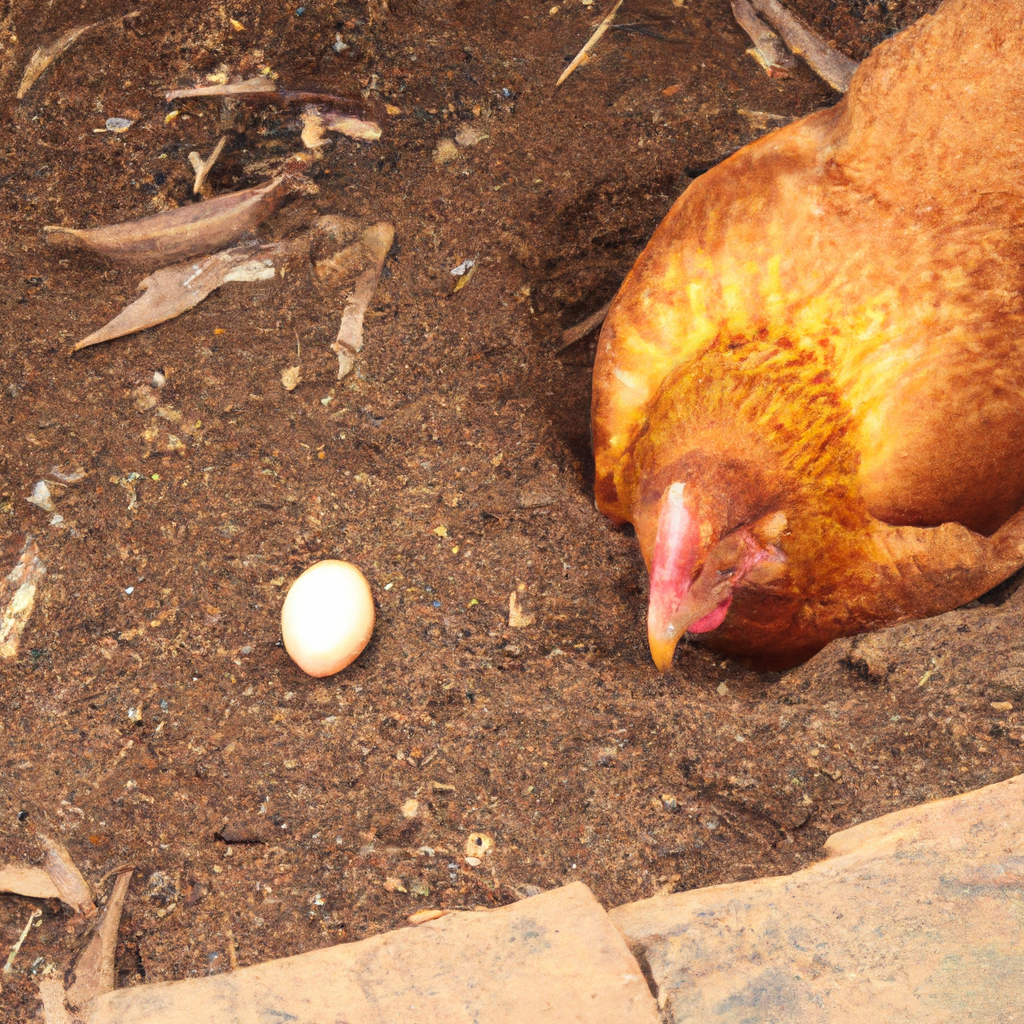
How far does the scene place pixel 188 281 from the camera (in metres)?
2.42

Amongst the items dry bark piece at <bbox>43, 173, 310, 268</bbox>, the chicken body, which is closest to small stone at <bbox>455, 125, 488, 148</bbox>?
dry bark piece at <bbox>43, 173, 310, 268</bbox>

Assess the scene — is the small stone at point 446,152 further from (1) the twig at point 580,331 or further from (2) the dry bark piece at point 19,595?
(2) the dry bark piece at point 19,595

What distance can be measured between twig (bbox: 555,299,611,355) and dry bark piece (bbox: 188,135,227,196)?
1.07 metres

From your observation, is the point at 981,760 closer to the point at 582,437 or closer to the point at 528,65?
the point at 582,437

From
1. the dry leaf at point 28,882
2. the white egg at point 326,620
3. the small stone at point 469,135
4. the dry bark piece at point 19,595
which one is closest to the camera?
the dry leaf at point 28,882

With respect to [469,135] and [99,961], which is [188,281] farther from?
[99,961]

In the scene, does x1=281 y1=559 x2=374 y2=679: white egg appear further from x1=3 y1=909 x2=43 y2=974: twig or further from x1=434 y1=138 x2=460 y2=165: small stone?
x1=434 y1=138 x2=460 y2=165: small stone

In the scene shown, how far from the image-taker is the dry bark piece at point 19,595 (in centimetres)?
204

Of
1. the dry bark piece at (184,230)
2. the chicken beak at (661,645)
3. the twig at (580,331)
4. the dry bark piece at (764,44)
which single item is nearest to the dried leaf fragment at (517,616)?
the chicken beak at (661,645)

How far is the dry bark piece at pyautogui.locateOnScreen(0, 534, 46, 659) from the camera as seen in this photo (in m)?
2.04

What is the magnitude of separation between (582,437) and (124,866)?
56.4 inches

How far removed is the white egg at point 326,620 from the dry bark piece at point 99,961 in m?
0.53

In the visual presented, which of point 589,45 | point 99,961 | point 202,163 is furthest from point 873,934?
point 589,45

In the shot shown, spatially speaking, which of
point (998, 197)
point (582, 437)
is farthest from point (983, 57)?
point (582, 437)
